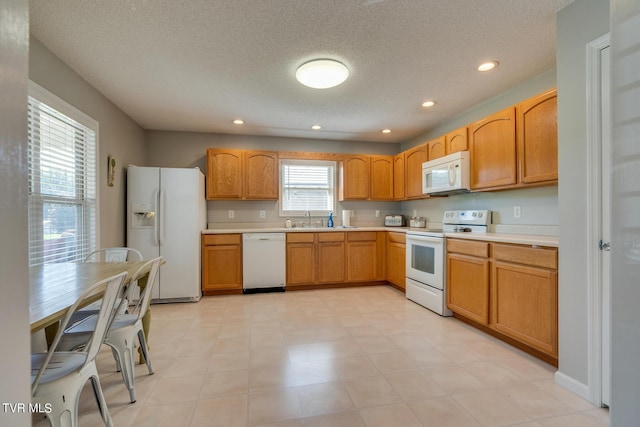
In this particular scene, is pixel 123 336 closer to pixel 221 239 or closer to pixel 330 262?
pixel 221 239

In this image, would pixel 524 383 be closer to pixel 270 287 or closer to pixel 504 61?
pixel 504 61

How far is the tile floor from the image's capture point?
155 centimetres

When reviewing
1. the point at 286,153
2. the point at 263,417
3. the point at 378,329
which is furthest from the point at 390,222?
the point at 263,417

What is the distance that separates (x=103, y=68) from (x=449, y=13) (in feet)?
9.02

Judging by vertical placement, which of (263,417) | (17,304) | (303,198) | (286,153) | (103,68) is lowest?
(263,417)

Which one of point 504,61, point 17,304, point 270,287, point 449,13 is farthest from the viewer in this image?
point 270,287

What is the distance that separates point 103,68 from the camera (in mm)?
2477

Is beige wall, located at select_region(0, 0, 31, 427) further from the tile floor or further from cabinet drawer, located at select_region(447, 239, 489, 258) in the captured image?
cabinet drawer, located at select_region(447, 239, 489, 258)

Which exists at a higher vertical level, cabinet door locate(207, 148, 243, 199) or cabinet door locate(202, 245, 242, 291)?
cabinet door locate(207, 148, 243, 199)

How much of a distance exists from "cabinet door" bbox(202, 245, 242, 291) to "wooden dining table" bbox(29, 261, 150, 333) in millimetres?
1658

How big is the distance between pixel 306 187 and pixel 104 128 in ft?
8.95

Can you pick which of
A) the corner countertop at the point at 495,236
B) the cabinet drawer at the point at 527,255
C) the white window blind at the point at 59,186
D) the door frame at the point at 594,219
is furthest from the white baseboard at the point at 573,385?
the white window blind at the point at 59,186

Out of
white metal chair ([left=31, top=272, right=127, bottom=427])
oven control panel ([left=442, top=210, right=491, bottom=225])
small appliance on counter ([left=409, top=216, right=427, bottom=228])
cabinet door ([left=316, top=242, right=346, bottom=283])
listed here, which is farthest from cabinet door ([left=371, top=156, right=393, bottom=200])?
white metal chair ([left=31, top=272, right=127, bottom=427])

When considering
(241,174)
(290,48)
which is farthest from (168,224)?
(290,48)
